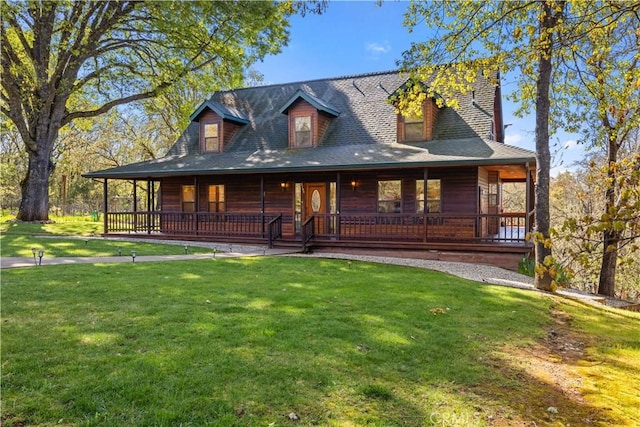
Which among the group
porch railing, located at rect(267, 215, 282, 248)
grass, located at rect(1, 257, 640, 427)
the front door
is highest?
the front door

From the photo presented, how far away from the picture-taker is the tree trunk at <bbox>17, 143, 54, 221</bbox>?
67.1 ft

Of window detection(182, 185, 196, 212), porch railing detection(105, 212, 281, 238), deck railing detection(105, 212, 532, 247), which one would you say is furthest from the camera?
window detection(182, 185, 196, 212)

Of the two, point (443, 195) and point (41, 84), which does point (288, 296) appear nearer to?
point (443, 195)

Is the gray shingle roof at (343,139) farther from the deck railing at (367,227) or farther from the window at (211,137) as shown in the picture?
the deck railing at (367,227)

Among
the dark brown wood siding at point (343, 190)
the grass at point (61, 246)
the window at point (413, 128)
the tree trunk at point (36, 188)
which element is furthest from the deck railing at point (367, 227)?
the tree trunk at point (36, 188)

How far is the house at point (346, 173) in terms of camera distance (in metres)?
13.8

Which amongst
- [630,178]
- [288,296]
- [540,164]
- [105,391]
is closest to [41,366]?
[105,391]

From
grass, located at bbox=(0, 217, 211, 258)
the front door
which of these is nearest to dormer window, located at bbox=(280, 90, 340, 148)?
the front door

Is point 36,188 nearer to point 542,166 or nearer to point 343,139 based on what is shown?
point 343,139

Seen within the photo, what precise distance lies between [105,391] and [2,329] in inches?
88.1

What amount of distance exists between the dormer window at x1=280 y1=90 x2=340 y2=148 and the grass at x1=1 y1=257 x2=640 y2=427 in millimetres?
10715

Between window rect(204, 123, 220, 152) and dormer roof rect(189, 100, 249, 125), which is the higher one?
dormer roof rect(189, 100, 249, 125)

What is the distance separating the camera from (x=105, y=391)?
3340 millimetres

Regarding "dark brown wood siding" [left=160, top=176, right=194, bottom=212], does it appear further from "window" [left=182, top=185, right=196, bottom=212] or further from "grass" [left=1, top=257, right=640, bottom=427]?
"grass" [left=1, top=257, right=640, bottom=427]
